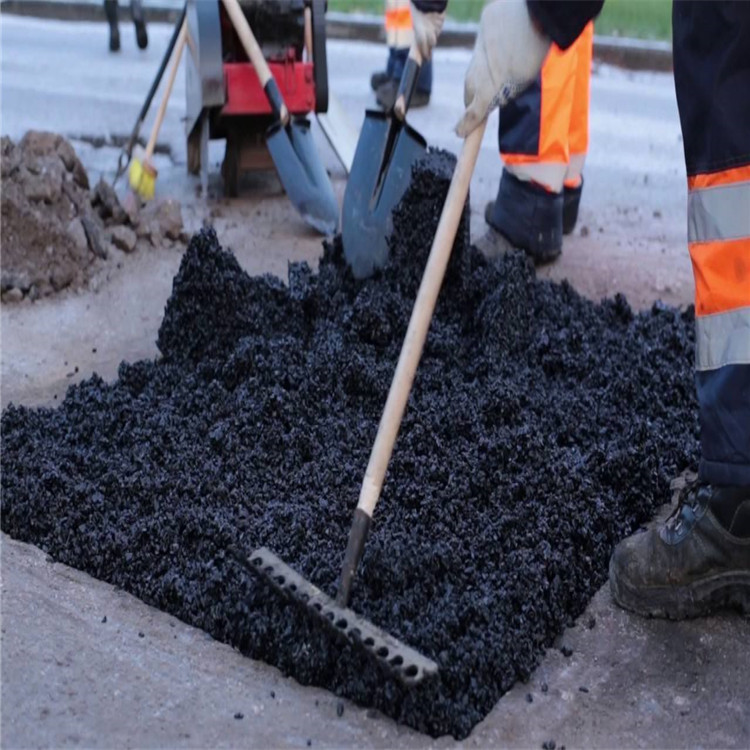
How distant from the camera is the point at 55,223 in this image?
385 centimetres

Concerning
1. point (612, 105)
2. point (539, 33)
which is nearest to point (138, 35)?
point (612, 105)

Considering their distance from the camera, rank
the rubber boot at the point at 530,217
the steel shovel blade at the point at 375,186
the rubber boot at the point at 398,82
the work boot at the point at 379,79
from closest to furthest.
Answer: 1. the steel shovel blade at the point at 375,186
2. the rubber boot at the point at 530,217
3. the rubber boot at the point at 398,82
4. the work boot at the point at 379,79

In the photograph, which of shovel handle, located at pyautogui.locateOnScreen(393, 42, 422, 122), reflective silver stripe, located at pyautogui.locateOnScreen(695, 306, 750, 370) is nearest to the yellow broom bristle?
shovel handle, located at pyautogui.locateOnScreen(393, 42, 422, 122)

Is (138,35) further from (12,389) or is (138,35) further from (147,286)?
(12,389)

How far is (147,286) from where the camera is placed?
12.7ft

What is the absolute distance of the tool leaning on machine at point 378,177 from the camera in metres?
3.54

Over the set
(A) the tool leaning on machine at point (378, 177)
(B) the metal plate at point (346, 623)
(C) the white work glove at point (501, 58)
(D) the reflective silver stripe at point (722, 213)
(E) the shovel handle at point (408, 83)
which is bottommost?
(B) the metal plate at point (346, 623)

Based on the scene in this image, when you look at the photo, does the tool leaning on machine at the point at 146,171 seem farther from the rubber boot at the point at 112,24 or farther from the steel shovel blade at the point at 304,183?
the rubber boot at the point at 112,24

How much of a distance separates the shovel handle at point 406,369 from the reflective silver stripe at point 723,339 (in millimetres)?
518

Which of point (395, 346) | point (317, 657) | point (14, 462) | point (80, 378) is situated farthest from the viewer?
point (80, 378)

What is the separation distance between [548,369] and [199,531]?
1164 millimetres

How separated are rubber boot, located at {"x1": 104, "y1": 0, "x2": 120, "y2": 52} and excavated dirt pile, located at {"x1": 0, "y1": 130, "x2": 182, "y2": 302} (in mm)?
3959

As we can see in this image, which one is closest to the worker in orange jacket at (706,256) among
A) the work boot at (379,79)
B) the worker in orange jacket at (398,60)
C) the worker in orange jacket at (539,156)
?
the worker in orange jacket at (539,156)

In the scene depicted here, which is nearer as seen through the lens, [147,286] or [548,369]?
[548,369]
